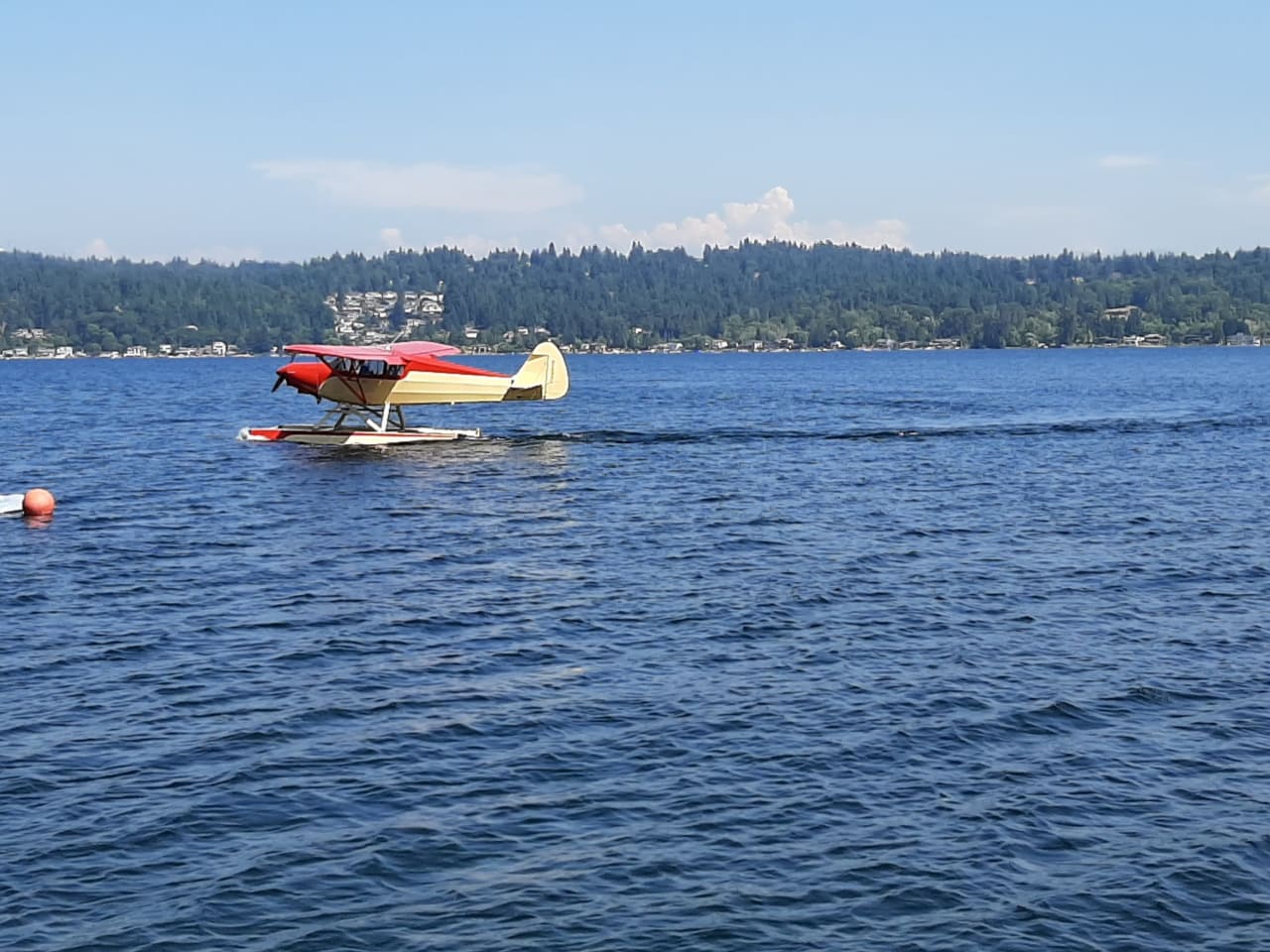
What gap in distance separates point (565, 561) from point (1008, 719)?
1426 centimetres

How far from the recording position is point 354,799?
15703mm

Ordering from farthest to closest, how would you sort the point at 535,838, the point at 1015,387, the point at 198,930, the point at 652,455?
the point at 1015,387
the point at 652,455
the point at 535,838
the point at 198,930

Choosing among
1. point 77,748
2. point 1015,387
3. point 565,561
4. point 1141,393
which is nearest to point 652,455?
point 565,561

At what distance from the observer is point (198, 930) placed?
40.9 feet

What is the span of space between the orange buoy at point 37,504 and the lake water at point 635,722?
370 mm

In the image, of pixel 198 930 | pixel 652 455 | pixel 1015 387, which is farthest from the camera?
pixel 1015 387

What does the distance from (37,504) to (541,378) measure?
27.2m

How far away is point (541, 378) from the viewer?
61.4 m

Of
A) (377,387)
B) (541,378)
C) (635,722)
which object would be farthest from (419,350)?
(635,722)

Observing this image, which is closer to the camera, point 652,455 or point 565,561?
point 565,561

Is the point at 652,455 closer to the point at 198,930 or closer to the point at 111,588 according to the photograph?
the point at 111,588

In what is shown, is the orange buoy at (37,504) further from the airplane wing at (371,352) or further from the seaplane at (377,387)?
the seaplane at (377,387)

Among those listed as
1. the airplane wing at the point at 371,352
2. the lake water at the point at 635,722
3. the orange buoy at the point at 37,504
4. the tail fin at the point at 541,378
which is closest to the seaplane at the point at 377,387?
the airplane wing at the point at 371,352

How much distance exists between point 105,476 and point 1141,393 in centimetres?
8342
